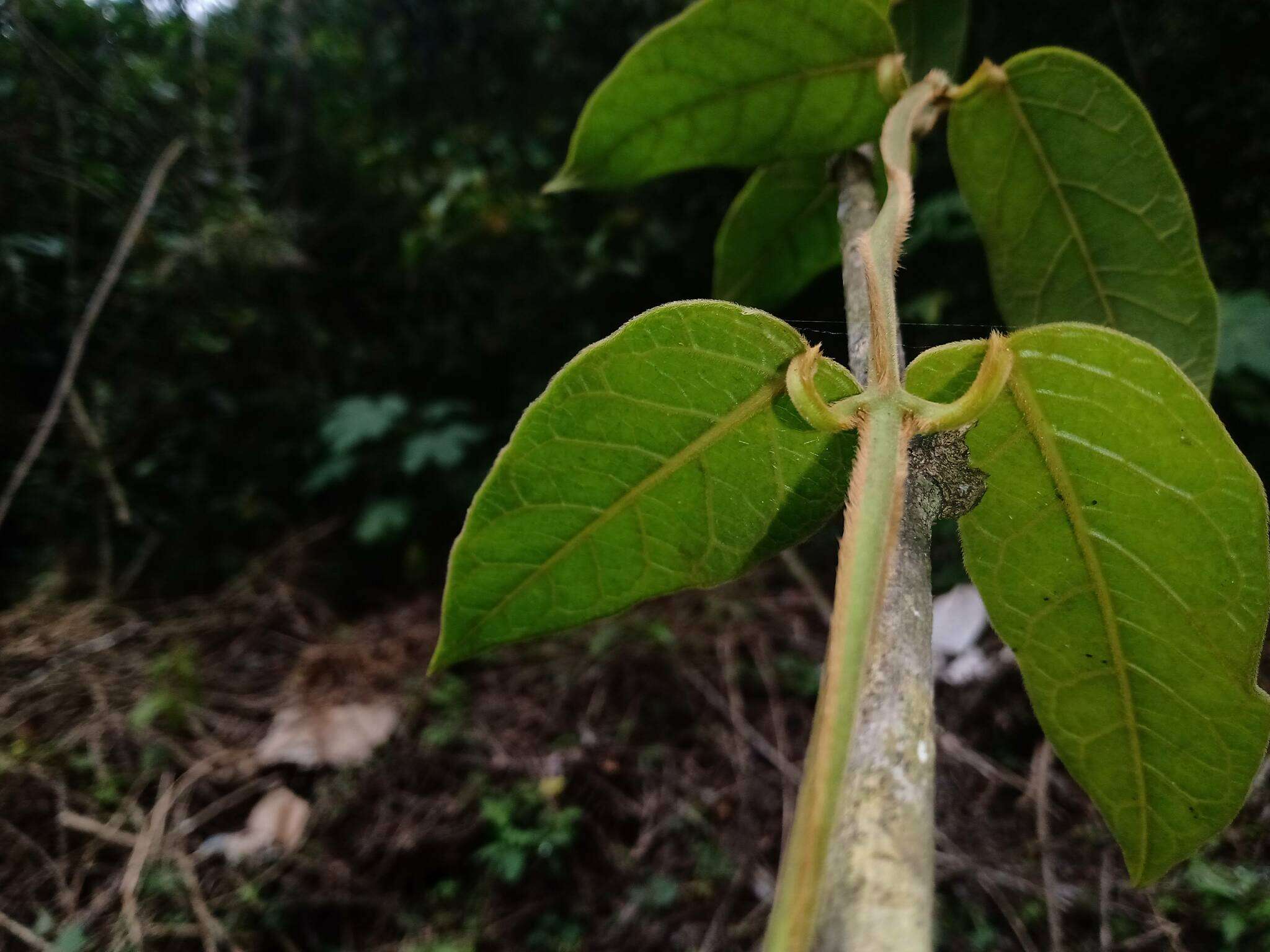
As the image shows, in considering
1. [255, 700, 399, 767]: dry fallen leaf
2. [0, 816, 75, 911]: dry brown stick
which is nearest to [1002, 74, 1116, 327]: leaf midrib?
[255, 700, 399, 767]: dry fallen leaf

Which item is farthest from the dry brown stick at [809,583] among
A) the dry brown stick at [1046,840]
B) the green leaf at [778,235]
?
the green leaf at [778,235]

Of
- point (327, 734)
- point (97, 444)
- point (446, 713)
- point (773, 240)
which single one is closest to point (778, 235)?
point (773, 240)

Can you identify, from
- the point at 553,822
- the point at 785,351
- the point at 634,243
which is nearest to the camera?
the point at 785,351

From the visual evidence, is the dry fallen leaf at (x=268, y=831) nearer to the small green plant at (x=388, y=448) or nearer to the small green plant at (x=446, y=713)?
the small green plant at (x=446, y=713)

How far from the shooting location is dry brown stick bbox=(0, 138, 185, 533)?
187cm

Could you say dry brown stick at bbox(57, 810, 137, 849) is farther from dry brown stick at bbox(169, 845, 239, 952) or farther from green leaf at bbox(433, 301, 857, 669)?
green leaf at bbox(433, 301, 857, 669)

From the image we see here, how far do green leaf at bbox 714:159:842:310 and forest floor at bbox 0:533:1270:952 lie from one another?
87cm

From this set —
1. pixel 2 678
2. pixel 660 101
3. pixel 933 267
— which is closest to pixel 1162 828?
pixel 660 101

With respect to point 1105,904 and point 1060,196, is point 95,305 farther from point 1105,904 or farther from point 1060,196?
point 1105,904

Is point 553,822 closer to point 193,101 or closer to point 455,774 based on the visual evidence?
point 455,774

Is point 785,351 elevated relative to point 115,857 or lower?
elevated

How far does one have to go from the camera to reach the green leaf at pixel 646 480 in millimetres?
361

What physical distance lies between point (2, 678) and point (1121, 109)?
243cm

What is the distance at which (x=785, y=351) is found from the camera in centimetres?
36
